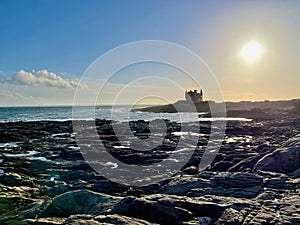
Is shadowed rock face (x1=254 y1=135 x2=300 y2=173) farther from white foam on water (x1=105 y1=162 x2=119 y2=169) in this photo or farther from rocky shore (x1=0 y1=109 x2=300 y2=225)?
white foam on water (x1=105 y1=162 x2=119 y2=169)

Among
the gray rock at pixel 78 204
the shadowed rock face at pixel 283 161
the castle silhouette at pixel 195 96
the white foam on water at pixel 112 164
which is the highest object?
the castle silhouette at pixel 195 96

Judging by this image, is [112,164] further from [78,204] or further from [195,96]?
[195,96]

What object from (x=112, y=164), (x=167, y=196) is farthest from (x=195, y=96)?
(x=167, y=196)

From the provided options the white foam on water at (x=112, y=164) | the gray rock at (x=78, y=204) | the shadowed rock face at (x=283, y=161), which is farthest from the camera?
the white foam on water at (x=112, y=164)

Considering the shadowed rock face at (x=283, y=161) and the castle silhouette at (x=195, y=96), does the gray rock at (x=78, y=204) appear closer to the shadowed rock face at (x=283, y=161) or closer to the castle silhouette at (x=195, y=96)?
the shadowed rock face at (x=283, y=161)

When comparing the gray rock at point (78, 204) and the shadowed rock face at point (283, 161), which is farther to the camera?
the shadowed rock face at point (283, 161)

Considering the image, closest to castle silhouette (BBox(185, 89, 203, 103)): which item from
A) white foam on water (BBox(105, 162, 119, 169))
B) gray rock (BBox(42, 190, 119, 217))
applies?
white foam on water (BBox(105, 162, 119, 169))

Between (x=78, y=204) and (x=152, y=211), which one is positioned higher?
(x=152, y=211)

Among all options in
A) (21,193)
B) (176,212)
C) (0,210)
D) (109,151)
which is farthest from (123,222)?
(109,151)

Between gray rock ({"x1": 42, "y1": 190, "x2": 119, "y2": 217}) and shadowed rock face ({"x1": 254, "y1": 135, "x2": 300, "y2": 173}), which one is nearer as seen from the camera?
gray rock ({"x1": 42, "y1": 190, "x2": 119, "y2": 217})

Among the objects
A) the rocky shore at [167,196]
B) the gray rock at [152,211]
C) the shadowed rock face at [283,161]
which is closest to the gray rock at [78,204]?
the rocky shore at [167,196]

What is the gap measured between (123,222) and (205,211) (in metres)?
2.79

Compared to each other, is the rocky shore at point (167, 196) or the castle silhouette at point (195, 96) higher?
the castle silhouette at point (195, 96)

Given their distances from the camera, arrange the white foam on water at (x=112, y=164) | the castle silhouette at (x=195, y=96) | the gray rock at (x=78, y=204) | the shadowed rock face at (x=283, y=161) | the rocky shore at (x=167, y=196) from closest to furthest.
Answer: the rocky shore at (x=167, y=196)
the gray rock at (x=78, y=204)
the shadowed rock face at (x=283, y=161)
the white foam on water at (x=112, y=164)
the castle silhouette at (x=195, y=96)
